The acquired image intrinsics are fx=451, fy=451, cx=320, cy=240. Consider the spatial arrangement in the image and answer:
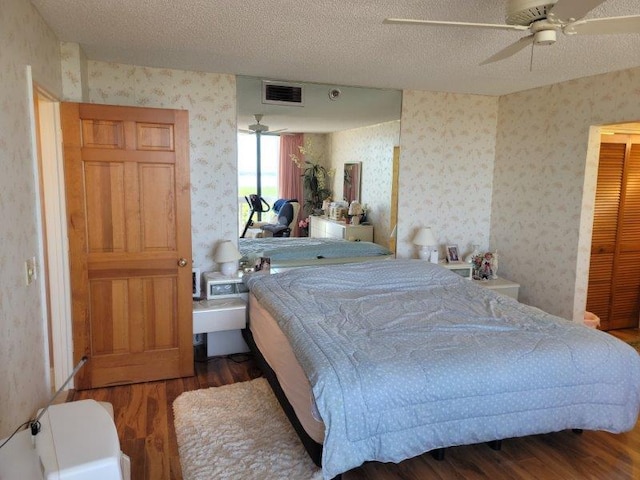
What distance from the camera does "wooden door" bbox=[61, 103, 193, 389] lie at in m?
3.05

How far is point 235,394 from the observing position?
3.09 metres

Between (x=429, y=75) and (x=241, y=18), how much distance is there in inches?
73.0

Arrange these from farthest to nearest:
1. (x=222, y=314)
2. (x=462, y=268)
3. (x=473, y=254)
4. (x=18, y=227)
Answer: (x=473, y=254) → (x=462, y=268) → (x=222, y=314) → (x=18, y=227)

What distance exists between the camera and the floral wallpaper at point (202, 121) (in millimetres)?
3566

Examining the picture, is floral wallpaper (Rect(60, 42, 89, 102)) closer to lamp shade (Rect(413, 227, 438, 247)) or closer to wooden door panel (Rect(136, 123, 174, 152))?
wooden door panel (Rect(136, 123, 174, 152))

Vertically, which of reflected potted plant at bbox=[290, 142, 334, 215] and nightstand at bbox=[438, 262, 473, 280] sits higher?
reflected potted plant at bbox=[290, 142, 334, 215]

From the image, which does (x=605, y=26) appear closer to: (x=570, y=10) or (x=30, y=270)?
(x=570, y=10)

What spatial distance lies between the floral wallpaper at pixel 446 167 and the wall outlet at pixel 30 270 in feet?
10.4

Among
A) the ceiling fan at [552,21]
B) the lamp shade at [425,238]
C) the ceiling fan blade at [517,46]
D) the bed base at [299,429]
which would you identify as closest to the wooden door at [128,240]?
the bed base at [299,429]

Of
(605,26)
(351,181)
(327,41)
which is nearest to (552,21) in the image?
(605,26)

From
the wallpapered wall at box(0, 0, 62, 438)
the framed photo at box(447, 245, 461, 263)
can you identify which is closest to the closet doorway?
the framed photo at box(447, 245, 461, 263)

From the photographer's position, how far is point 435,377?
6.99ft

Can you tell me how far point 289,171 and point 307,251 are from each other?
0.78m

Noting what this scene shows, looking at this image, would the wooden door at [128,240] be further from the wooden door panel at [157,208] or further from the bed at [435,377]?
the bed at [435,377]
